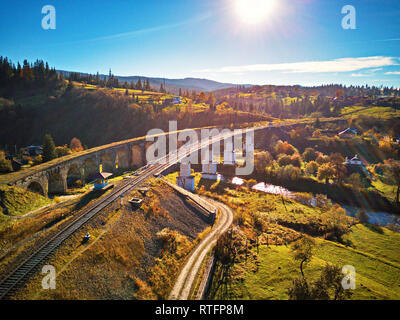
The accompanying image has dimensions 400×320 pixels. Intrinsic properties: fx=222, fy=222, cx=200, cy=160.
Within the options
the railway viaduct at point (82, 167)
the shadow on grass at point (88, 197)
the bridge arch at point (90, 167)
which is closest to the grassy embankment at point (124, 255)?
the shadow on grass at point (88, 197)

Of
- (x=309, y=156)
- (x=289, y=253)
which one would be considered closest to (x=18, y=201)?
(x=289, y=253)

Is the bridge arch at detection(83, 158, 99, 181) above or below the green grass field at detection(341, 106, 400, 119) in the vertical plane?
below

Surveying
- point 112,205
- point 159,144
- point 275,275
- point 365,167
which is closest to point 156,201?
point 112,205

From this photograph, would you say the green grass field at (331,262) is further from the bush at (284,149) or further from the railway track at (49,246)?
the bush at (284,149)

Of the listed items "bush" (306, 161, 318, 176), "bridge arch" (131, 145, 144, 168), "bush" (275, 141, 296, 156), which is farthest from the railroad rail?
"bush" (275, 141, 296, 156)

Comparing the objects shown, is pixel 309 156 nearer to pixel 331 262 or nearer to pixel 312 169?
pixel 312 169

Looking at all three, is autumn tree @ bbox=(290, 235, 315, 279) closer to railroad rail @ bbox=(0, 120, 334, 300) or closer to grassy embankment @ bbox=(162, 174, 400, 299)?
grassy embankment @ bbox=(162, 174, 400, 299)
